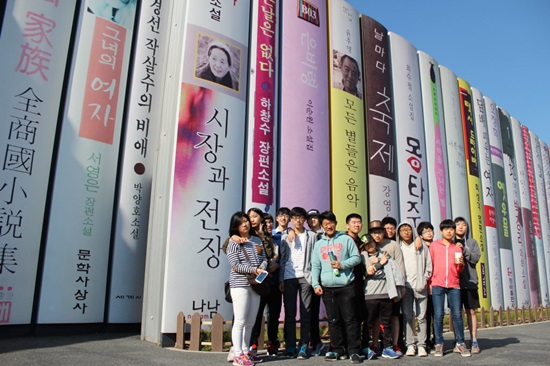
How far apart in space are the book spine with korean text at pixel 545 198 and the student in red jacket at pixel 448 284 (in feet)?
42.4

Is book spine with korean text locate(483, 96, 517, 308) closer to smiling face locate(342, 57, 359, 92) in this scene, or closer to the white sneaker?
smiling face locate(342, 57, 359, 92)

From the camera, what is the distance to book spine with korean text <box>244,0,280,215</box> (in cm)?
801

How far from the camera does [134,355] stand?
550cm

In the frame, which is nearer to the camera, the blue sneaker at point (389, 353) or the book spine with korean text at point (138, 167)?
the blue sneaker at point (389, 353)

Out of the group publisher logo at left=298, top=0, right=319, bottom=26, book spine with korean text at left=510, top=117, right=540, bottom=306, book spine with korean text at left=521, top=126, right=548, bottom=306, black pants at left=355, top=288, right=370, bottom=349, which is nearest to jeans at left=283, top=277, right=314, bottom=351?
black pants at left=355, top=288, right=370, bottom=349

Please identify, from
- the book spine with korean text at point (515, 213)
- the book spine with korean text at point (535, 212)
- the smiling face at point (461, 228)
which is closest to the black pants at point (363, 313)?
the smiling face at point (461, 228)

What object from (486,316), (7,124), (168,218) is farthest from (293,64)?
(486,316)

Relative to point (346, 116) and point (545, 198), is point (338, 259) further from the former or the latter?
point (545, 198)

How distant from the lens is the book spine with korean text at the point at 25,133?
677 cm

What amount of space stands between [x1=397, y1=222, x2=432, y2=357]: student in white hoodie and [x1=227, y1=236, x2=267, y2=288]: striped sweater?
203cm

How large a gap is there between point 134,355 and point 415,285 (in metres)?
3.53

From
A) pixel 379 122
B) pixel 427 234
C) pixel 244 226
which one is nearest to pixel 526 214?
pixel 379 122

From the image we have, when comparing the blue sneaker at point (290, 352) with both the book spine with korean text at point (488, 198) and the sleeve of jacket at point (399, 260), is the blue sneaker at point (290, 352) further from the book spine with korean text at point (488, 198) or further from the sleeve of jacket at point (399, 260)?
the book spine with korean text at point (488, 198)

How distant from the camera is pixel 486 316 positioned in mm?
11406
